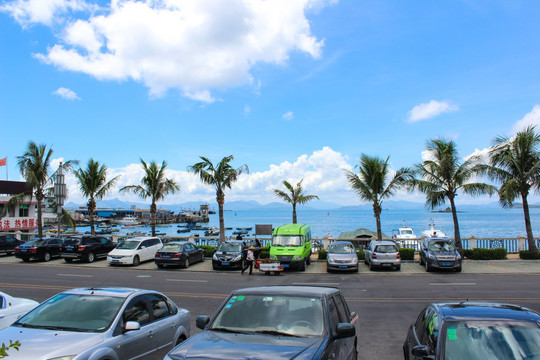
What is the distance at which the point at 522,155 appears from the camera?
24.9 metres

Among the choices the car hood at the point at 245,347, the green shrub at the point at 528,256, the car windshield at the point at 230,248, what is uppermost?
the car hood at the point at 245,347

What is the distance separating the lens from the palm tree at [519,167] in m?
24.7

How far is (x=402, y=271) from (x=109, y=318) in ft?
63.1

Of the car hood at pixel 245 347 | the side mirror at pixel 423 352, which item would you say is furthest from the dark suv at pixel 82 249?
the side mirror at pixel 423 352

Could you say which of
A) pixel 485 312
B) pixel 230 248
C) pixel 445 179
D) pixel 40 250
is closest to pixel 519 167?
pixel 445 179

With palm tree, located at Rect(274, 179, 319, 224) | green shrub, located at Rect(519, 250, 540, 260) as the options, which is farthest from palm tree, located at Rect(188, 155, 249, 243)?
green shrub, located at Rect(519, 250, 540, 260)

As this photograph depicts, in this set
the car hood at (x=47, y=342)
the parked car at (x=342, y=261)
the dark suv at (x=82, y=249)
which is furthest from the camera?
the dark suv at (x=82, y=249)

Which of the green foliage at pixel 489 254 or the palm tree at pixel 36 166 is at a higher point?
the palm tree at pixel 36 166

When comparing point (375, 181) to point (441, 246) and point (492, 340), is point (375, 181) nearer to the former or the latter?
point (441, 246)

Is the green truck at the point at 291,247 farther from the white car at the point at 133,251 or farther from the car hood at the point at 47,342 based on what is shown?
the car hood at the point at 47,342

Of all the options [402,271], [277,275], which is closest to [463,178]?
[402,271]

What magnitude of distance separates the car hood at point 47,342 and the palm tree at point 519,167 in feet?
81.8

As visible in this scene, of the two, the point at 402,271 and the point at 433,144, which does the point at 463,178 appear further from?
the point at 402,271

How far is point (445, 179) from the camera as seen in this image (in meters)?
26.1
